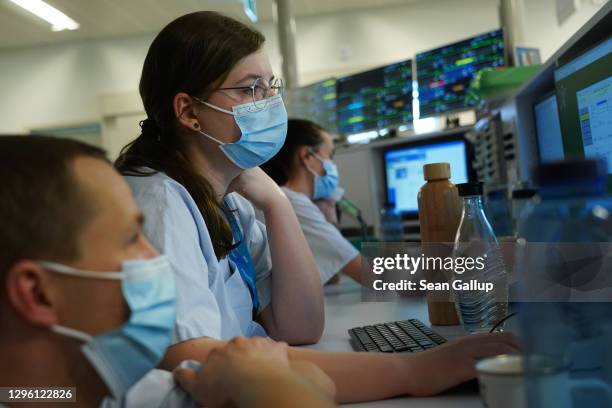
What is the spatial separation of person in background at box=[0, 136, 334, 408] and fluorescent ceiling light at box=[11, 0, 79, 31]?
553 cm

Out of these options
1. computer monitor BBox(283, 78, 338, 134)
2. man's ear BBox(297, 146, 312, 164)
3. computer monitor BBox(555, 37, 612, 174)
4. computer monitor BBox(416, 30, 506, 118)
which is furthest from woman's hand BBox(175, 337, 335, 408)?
computer monitor BBox(283, 78, 338, 134)

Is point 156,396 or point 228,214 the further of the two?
point 228,214

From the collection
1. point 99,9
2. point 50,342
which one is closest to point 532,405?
point 50,342

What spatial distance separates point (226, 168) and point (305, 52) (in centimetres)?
571

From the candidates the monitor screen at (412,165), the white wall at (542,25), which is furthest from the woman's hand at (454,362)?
the white wall at (542,25)

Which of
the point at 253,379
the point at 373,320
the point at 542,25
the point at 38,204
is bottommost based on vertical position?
the point at 373,320

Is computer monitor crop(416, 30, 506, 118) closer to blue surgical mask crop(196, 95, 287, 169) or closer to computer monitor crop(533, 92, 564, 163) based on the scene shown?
computer monitor crop(533, 92, 564, 163)

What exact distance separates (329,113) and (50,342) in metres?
3.02

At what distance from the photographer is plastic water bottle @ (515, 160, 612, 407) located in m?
0.46

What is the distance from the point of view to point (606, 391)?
0.61 m

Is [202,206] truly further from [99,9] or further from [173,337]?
[99,9]

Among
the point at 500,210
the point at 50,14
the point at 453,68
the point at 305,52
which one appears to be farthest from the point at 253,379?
the point at 305,52

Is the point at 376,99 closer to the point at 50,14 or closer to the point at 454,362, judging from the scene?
the point at 454,362

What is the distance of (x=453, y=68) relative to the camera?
9.96ft
